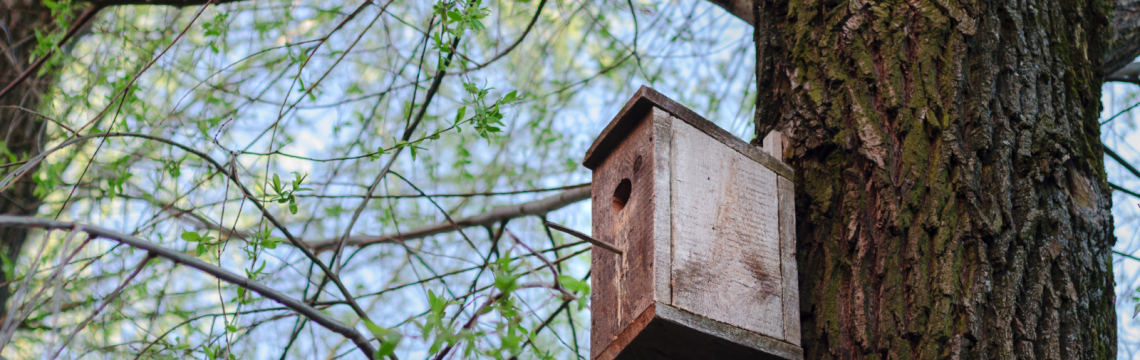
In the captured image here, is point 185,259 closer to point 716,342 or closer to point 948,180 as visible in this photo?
point 716,342

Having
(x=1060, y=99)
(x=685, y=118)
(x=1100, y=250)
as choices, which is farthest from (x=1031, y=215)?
(x=685, y=118)

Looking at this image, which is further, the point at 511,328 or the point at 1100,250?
the point at 1100,250

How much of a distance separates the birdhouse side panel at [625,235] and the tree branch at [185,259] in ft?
1.42

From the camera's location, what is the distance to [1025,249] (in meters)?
1.45

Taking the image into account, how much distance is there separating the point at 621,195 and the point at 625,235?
148 mm

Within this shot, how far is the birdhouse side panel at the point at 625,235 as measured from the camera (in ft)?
4.85

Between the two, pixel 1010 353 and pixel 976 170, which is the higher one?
pixel 976 170

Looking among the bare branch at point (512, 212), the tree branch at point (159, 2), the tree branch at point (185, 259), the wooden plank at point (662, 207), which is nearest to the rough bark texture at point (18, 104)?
the tree branch at point (159, 2)

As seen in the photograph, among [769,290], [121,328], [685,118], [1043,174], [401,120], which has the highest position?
[401,120]

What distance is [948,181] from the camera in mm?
1517

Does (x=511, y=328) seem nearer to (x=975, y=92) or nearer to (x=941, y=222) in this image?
(x=941, y=222)

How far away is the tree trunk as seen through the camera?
1419 millimetres

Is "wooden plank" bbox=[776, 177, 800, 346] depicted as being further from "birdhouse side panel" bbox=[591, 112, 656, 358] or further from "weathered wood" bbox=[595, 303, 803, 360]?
"birdhouse side panel" bbox=[591, 112, 656, 358]

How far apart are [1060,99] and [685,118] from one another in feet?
2.33
